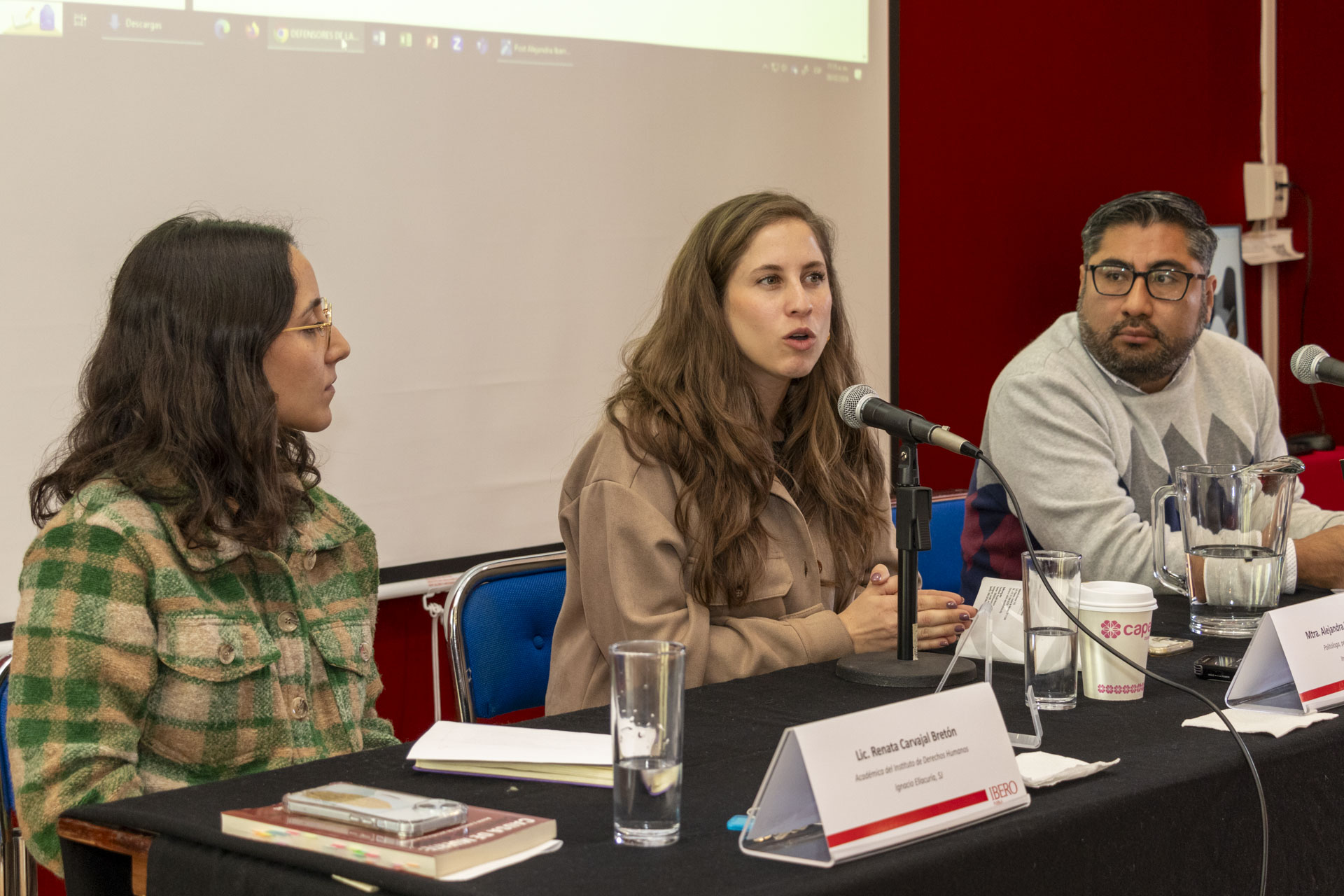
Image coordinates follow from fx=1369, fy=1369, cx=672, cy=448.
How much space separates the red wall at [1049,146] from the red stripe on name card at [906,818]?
283 centimetres

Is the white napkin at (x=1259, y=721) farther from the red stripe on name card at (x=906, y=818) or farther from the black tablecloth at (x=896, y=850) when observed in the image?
the red stripe on name card at (x=906, y=818)

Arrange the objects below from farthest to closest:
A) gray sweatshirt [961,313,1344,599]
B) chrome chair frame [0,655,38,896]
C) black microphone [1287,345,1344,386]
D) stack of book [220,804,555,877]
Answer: gray sweatshirt [961,313,1344,599] < black microphone [1287,345,1344,386] < chrome chair frame [0,655,38,896] < stack of book [220,804,555,877]

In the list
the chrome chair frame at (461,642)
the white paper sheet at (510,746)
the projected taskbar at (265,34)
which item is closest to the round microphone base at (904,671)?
the white paper sheet at (510,746)

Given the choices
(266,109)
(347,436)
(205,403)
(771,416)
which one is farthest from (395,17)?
(205,403)

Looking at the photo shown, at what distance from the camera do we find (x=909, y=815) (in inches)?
42.3

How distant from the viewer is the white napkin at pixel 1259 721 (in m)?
1.39

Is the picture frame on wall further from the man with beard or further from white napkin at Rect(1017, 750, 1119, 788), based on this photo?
white napkin at Rect(1017, 750, 1119, 788)

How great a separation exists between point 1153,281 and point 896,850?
70.3 inches

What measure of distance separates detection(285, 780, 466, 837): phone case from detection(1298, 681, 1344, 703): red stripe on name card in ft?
3.11

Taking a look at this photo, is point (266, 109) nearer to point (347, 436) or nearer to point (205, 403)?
point (347, 436)

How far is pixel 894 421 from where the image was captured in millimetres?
1613

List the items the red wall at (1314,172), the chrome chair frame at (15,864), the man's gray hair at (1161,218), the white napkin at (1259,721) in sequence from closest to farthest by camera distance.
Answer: the white napkin at (1259,721)
the chrome chair frame at (15,864)
the man's gray hair at (1161,218)
the red wall at (1314,172)

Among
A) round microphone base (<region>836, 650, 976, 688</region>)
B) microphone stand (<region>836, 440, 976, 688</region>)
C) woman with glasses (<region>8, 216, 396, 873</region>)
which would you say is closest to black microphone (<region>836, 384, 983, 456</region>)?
microphone stand (<region>836, 440, 976, 688</region>)

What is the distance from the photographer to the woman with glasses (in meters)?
1.42
